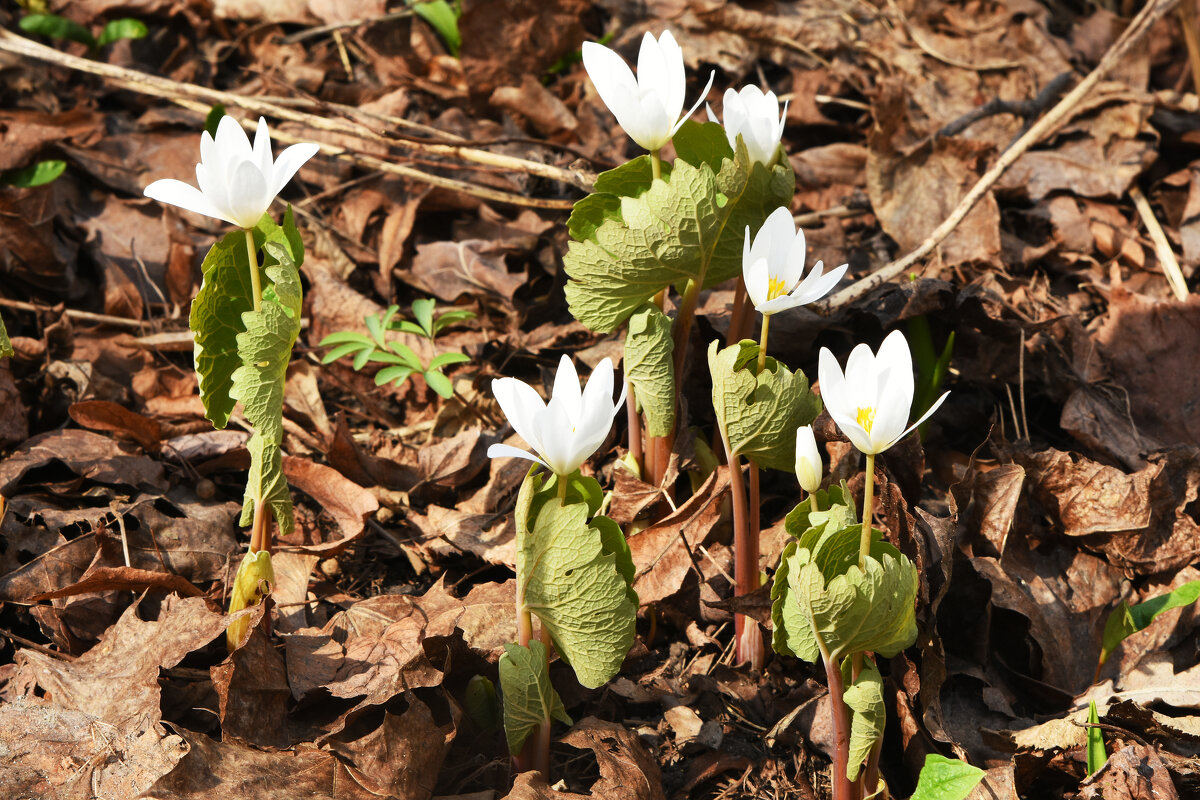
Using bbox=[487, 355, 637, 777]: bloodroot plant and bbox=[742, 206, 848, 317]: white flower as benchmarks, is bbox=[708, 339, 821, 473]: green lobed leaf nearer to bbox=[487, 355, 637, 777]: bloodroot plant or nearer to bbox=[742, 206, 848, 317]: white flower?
bbox=[742, 206, 848, 317]: white flower

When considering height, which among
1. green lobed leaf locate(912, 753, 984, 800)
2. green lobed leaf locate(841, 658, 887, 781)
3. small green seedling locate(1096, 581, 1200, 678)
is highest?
green lobed leaf locate(841, 658, 887, 781)

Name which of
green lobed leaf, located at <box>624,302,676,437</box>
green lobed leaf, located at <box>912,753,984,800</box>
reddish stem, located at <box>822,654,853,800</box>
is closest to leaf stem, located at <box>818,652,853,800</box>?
reddish stem, located at <box>822,654,853,800</box>

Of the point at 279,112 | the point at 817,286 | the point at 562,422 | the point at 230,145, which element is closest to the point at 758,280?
the point at 817,286

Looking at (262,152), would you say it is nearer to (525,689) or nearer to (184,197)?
(184,197)

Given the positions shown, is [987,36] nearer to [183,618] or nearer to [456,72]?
[456,72]

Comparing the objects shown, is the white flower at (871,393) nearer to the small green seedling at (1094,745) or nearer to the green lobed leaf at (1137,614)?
the small green seedling at (1094,745)

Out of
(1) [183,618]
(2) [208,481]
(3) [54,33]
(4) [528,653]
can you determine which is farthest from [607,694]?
Result: (3) [54,33]
